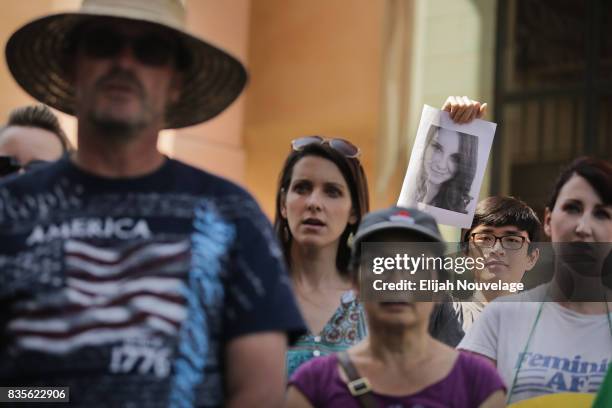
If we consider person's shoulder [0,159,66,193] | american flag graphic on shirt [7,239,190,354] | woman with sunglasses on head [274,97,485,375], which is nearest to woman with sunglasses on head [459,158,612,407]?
woman with sunglasses on head [274,97,485,375]

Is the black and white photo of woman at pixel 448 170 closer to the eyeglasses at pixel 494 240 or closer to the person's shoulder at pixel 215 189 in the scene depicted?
the eyeglasses at pixel 494 240

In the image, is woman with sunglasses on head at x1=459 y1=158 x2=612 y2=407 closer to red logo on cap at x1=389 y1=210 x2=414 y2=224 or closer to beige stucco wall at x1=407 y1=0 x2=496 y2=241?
red logo on cap at x1=389 y1=210 x2=414 y2=224

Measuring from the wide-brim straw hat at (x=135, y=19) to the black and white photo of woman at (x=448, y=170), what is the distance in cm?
127

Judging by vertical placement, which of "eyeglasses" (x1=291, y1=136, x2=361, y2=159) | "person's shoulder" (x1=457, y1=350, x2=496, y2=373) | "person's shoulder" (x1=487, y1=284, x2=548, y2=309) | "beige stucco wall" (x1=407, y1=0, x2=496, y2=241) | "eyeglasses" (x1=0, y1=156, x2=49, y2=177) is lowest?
"person's shoulder" (x1=457, y1=350, x2=496, y2=373)

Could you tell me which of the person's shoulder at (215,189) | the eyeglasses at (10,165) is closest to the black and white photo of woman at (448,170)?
the eyeglasses at (10,165)

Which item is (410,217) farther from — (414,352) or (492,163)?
(492,163)

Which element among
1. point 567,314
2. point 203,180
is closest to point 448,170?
point 567,314

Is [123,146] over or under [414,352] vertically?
over

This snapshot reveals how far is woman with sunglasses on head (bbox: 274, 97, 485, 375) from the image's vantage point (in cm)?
A: 381

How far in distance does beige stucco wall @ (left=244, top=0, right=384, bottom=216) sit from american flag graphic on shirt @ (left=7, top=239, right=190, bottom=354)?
1185 centimetres

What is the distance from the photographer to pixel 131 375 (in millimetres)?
2355

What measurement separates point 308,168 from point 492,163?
6.74 meters

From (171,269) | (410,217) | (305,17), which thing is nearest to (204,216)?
(171,269)

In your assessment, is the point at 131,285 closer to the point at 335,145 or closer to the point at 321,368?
the point at 321,368
